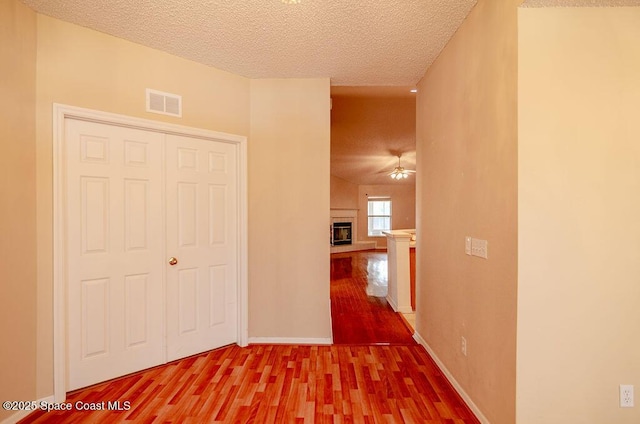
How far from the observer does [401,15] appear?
2.24 metres

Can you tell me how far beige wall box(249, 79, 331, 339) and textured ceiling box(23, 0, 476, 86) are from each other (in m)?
0.36

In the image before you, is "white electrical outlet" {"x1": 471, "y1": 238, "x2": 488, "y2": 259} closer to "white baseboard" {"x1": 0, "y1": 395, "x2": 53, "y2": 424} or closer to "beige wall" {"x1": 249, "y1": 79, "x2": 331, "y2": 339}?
"beige wall" {"x1": 249, "y1": 79, "x2": 331, "y2": 339}

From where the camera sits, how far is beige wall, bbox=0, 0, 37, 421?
2.00 m

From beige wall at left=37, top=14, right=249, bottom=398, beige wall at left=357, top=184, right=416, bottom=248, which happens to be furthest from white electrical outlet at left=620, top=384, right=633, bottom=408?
beige wall at left=357, top=184, right=416, bottom=248

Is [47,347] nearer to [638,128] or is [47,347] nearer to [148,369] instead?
[148,369]

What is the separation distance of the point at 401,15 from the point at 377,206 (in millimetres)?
10769

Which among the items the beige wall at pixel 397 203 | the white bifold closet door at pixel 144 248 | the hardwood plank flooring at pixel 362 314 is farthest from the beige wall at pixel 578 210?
the beige wall at pixel 397 203

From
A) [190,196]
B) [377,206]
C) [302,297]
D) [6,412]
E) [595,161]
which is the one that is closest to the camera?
[595,161]

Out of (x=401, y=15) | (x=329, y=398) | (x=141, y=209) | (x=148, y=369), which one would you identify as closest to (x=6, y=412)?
(x=148, y=369)

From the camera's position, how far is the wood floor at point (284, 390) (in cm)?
213

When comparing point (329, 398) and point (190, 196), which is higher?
point (190, 196)

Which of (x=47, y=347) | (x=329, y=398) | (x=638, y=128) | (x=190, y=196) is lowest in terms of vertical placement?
(x=329, y=398)

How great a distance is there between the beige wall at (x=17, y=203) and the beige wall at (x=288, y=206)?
5.53 feet

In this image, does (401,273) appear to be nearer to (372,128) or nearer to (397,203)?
(372,128)
